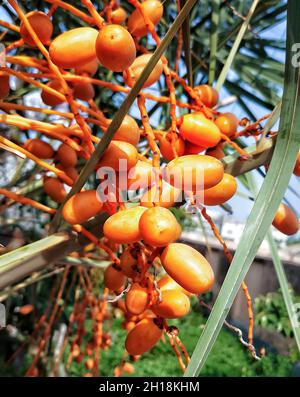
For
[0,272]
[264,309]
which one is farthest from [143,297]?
[264,309]

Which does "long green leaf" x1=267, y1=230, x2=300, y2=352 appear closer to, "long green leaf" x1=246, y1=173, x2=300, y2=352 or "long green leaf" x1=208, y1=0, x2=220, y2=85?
"long green leaf" x1=246, y1=173, x2=300, y2=352

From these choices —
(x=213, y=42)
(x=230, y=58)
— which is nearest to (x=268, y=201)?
(x=230, y=58)

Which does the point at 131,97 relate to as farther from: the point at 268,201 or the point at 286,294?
the point at 286,294

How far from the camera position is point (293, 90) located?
0.36 m

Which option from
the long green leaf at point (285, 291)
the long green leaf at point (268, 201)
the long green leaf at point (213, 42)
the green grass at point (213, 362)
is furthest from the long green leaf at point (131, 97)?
the green grass at point (213, 362)

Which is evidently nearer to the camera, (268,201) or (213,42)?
(268,201)

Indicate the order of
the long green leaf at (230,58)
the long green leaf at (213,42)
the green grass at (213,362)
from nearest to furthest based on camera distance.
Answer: the long green leaf at (230,58) < the long green leaf at (213,42) < the green grass at (213,362)

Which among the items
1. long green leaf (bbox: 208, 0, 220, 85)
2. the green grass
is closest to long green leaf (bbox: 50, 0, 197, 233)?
long green leaf (bbox: 208, 0, 220, 85)

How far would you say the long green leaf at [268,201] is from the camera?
32 cm

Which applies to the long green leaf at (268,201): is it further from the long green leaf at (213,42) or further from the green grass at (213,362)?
the green grass at (213,362)

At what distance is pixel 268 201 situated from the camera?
36 cm

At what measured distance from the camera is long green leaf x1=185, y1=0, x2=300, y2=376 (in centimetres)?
32

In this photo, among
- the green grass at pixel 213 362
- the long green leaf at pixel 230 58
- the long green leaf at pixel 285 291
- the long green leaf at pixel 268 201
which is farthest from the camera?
the green grass at pixel 213 362
